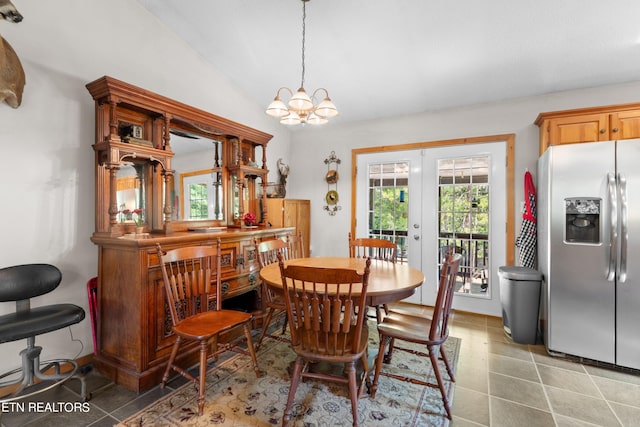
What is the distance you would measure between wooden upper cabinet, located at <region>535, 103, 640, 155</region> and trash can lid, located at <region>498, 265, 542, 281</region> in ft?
4.21

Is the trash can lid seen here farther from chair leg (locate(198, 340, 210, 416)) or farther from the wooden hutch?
chair leg (locate(198, 340, 210, 416))

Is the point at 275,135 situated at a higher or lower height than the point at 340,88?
lower

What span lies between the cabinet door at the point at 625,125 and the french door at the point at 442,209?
0.93 metres

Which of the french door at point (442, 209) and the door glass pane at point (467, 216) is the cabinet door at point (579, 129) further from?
the door glass pane at point (467, 216)

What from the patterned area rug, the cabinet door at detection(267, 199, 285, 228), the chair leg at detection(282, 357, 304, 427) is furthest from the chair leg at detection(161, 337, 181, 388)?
the cabinet door at detection(267, 199, 285, 228)

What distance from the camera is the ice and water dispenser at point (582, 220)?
2.55 metres

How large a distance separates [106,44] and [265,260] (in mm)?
2283

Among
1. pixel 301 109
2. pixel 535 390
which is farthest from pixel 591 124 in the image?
pixel 301 109

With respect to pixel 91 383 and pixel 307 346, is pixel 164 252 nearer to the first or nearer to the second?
pixel 91 383

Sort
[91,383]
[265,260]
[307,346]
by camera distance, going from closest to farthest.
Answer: [307,346]
[91,383]
[265,260]

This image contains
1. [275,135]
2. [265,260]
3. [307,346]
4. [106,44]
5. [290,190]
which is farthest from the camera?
[290,190]

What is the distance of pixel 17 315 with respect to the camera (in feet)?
6.27

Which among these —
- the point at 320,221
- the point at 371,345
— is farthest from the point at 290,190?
the point at 371,345

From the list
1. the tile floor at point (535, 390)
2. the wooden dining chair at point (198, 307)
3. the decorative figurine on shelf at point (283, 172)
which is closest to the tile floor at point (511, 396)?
the tile floor at point (535, 390)
